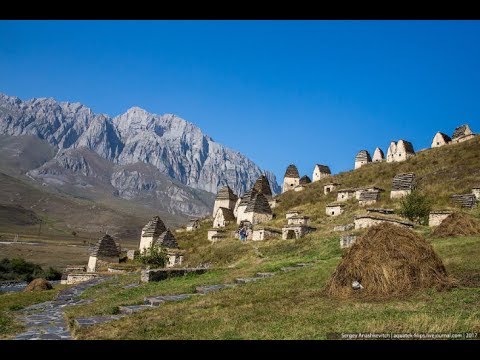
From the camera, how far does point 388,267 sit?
437 inches

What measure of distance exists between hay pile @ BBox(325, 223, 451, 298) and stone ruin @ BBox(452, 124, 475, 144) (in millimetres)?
62072

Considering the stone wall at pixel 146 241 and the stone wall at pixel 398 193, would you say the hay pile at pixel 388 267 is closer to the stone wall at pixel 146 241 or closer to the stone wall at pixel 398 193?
the stone wall at pixel 398 193

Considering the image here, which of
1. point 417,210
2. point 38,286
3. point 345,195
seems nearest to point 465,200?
point 417,210

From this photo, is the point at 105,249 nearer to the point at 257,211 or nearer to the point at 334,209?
the point at 257,211

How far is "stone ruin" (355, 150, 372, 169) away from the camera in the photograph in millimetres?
78812

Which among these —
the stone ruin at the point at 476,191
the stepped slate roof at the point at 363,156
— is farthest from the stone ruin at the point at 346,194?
the stepped slate roof at the point at 363,156

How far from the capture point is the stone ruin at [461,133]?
221 feet

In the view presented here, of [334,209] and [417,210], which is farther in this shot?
[334,209]

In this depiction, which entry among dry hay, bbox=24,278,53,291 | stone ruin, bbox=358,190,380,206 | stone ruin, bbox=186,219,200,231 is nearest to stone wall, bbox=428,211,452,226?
stone ruin, bbox=358,190,380,206

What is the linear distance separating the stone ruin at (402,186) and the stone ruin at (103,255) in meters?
27.0

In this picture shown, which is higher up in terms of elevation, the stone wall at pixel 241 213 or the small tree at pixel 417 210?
the stone wall at pixel 241 213

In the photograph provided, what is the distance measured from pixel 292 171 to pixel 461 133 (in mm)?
27788
